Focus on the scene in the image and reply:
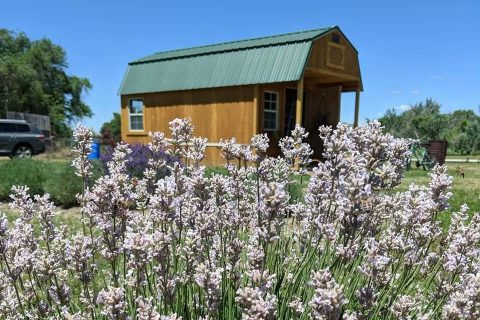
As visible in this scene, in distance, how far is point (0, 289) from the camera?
1845mm

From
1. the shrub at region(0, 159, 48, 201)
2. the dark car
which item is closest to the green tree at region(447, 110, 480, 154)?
the dark car

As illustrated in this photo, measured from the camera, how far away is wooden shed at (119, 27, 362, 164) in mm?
13969

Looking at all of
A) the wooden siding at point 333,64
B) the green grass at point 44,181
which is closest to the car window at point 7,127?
the green grass at point 44,181

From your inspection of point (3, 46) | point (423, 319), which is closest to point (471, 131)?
point (423, 319)

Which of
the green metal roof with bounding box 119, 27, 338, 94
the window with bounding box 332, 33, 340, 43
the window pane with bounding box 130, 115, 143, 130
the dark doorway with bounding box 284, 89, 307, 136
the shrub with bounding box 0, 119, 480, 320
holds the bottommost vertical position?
the shrub with bounding box 0, 119, 480, 320

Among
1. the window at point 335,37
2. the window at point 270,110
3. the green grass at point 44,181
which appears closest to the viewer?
the green grass at point 44,181

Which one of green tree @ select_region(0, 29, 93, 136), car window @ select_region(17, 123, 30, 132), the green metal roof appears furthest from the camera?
green tree @ select_region(0, 29, 93, 136)

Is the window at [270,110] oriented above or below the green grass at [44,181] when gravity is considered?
above

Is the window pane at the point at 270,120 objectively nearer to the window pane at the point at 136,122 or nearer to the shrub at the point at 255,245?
the window pane at the point at 136,122

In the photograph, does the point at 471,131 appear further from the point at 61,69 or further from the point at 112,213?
the point at 61,69

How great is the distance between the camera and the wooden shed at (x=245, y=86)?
14.0m

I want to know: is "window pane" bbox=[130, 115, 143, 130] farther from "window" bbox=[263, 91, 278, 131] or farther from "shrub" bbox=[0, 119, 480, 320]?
"shrub" bbox=[0, 119, 480, 320]

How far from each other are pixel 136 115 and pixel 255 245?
17418 millimetres

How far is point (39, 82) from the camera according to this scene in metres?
38.8
